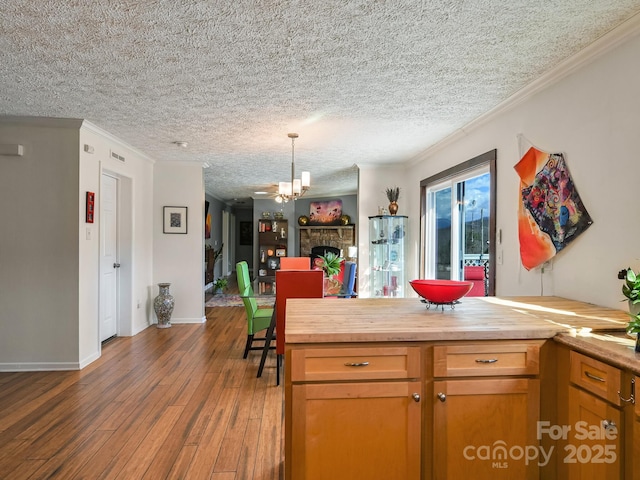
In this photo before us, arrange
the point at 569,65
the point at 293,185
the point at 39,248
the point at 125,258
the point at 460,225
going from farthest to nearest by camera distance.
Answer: the point at 125,258, the point at 293,185, the point at 460,225, the point at 39,248, the point at 569,65

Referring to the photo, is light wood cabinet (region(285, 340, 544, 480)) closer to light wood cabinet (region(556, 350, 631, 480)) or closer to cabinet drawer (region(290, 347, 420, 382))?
cabinet drawer (region(290, 347, 420, 382))

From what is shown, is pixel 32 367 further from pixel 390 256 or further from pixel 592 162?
pixel 592 162

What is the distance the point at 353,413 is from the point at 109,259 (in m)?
4.05

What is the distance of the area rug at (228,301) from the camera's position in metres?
7.17

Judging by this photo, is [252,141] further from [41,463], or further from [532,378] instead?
[532,378]

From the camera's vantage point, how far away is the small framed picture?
5.41 meters

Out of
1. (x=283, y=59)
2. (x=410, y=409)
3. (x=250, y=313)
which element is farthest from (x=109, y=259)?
(x=410, y=409)

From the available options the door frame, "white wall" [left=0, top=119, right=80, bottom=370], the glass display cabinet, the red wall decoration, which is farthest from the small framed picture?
the glass display cabinet

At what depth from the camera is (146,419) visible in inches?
102

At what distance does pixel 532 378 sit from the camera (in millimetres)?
1629

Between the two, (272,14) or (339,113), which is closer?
(272,14)

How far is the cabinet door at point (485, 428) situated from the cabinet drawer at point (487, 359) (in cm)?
4

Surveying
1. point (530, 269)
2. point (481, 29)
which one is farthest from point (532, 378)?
point (481, 29)

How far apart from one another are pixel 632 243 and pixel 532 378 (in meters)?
0.96
